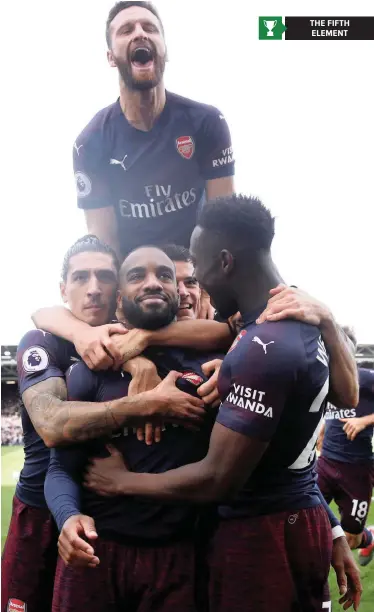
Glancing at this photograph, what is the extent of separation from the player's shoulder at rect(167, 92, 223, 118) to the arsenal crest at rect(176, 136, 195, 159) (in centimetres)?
11

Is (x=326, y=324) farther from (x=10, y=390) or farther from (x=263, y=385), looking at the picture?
(x=10, y=390)

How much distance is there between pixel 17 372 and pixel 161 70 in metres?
1.23

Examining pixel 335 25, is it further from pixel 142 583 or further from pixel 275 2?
pixel 142 583

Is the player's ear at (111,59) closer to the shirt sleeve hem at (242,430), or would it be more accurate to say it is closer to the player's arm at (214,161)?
the player's arm at (214,161)

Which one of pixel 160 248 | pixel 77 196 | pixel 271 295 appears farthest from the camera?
pixel 77 196

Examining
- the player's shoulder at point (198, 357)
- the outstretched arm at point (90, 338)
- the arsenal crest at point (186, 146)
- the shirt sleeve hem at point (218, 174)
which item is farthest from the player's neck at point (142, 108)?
the player's shoulder at point (198, 357)

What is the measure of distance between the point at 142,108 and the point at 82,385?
1048 millimetres

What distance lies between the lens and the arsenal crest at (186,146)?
2.40 m

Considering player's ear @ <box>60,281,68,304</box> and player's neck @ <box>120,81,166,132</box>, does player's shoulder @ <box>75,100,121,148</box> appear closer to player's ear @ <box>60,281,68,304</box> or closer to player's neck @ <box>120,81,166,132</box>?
player's neck @ <box>120,81,166,132</box>

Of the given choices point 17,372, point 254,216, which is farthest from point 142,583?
point 254,216

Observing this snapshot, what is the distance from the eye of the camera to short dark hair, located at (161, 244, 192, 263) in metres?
2.31

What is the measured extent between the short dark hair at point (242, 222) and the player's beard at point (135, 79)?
56 cm

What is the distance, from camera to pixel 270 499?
2.05 m

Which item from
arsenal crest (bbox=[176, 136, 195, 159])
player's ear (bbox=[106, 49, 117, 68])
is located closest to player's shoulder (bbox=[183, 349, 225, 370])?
arsenal crest (bbox=[176, 136, 195, 159])
